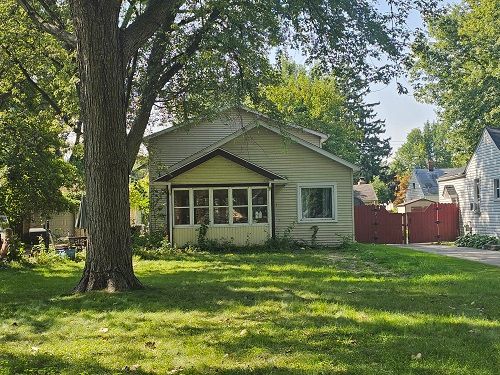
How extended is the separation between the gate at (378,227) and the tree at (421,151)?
195 ft

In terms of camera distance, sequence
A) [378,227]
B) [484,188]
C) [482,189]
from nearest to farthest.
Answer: [484,188]
[482,189]
[378,227]

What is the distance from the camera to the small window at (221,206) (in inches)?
787

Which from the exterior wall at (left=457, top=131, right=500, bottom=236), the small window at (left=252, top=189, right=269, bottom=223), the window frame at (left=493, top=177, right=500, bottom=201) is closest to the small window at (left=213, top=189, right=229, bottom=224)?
the small window at (left=252, top=189, right=269, bottom=223)

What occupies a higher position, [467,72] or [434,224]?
[467,72]

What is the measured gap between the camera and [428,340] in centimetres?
550

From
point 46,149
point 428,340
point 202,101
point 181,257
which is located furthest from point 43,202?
point 428,340

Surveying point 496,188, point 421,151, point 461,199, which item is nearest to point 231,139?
point 496,188

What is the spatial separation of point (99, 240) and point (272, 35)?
6585 mm

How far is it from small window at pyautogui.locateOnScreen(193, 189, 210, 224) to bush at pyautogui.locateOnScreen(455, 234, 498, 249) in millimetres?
11940

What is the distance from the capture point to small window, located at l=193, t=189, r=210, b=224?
65.6 feet

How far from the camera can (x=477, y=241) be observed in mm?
22484

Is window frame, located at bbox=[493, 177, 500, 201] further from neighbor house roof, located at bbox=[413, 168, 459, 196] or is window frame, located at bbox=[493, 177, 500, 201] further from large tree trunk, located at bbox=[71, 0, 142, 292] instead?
neighbor house roof, located at bbox=[413, 168, 459, 196]

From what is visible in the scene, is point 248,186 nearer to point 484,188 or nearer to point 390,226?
point 390,226

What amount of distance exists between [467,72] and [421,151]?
63774mm
